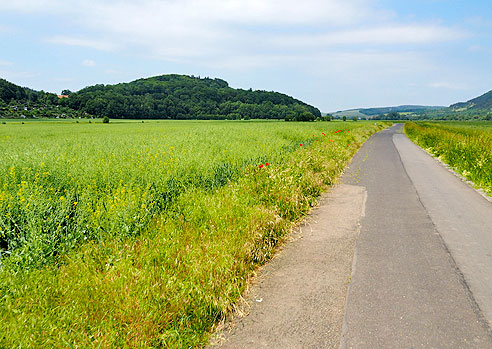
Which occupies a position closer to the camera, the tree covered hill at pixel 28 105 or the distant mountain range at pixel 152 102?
the tree covered hill at pixel 28 105

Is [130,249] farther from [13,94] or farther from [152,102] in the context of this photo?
[13,94]

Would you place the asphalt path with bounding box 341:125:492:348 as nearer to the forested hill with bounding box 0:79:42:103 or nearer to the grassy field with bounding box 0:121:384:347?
the grassy field with bounding box 0:121:384:347

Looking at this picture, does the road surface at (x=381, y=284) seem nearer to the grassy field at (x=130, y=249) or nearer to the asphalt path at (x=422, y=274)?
the asphalt path at (x=422, y=274)

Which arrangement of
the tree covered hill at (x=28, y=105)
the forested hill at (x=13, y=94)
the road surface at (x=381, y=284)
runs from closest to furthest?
the road surface at (x=381, y=284) → the tree covered hill at (x=28, y=105) → the forested hill at (x=13, y=94)

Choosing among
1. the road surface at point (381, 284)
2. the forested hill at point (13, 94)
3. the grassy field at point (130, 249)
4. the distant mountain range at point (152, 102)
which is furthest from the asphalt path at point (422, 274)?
the forested hill at point (13, 94)

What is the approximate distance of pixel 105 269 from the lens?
3.59 metres

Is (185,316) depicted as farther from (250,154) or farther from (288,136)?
(288,136)

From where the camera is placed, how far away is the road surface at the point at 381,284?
10.3 ft

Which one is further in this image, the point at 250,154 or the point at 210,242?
the point at 250,154

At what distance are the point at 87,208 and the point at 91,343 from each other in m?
2.35

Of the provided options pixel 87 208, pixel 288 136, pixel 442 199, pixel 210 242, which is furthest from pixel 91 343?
pixel 288 136

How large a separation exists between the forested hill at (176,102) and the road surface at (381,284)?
73.8 m

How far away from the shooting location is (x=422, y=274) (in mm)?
4359

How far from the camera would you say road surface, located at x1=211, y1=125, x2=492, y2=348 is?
314 centimetres
